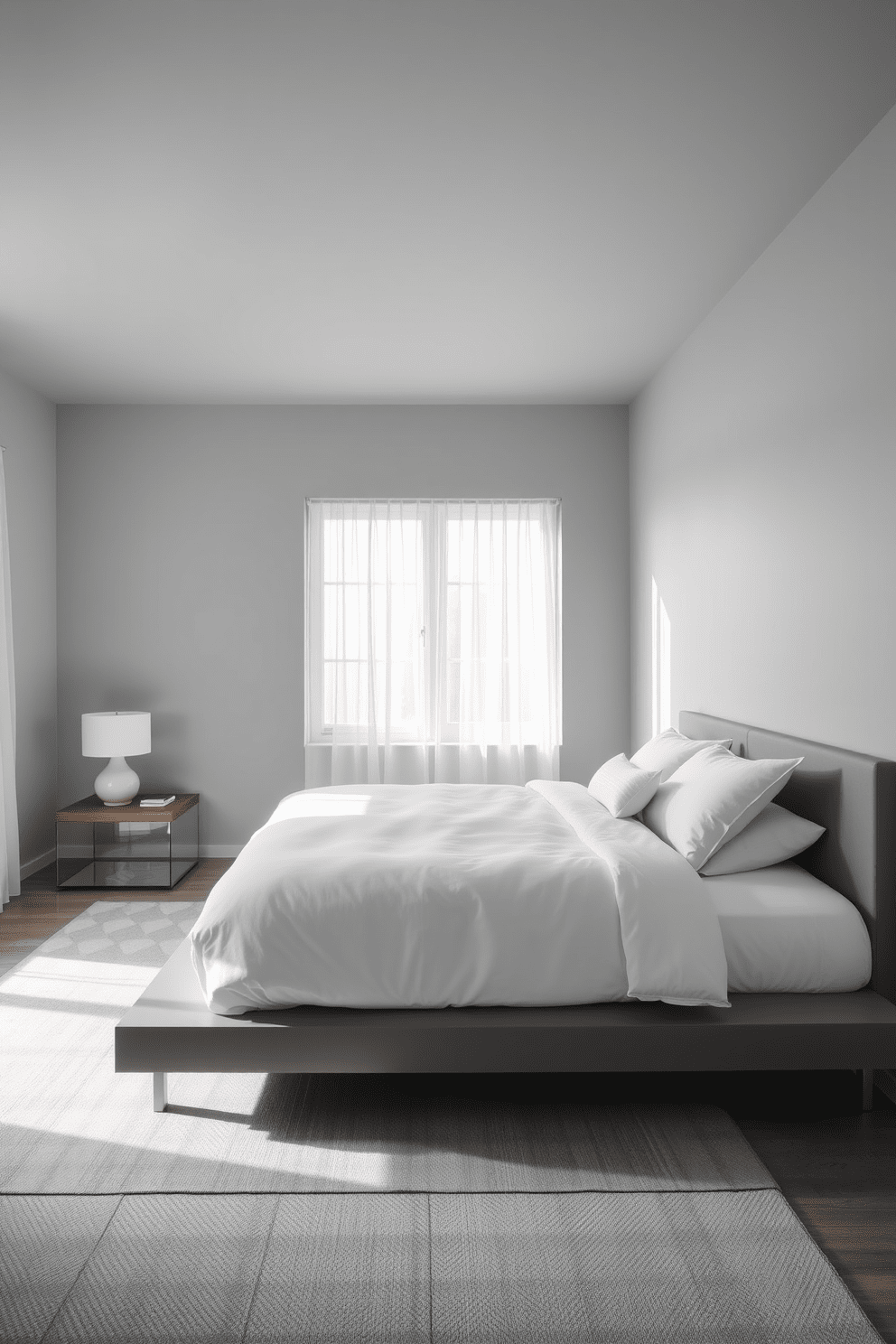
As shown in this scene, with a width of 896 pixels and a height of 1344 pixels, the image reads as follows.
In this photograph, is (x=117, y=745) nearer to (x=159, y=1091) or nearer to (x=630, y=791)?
(x=159, y=1091)

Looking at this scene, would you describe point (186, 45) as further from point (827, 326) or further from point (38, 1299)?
point (38, 1299)

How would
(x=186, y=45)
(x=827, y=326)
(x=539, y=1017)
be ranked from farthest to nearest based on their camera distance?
(x=827, y=326)
(x=539, y=1017)
(x=186, y=45)

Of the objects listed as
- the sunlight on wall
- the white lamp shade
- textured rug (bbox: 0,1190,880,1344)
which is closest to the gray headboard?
textured rug (bbox: 0,1190,880,1344)

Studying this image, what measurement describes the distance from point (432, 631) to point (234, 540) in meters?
1.35

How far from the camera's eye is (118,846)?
16.5 feet

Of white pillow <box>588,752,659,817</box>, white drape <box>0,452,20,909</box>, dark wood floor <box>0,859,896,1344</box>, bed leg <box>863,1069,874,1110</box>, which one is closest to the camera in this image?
dark wood floor <box>0,859,896,1344</box>

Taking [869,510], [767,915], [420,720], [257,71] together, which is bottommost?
[767,915]

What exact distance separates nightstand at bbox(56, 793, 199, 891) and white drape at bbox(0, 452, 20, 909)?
0.73 ft

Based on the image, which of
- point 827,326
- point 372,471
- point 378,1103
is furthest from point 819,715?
point 372,471

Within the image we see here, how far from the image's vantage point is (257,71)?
2.32 metres

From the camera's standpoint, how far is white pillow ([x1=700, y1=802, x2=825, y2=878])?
284 cm

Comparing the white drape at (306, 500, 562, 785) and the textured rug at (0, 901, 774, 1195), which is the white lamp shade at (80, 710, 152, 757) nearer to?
the white drape at (306, 500, 562, 785)

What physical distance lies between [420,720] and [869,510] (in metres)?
3.32

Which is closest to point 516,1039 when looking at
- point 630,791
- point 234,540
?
point 630,791
